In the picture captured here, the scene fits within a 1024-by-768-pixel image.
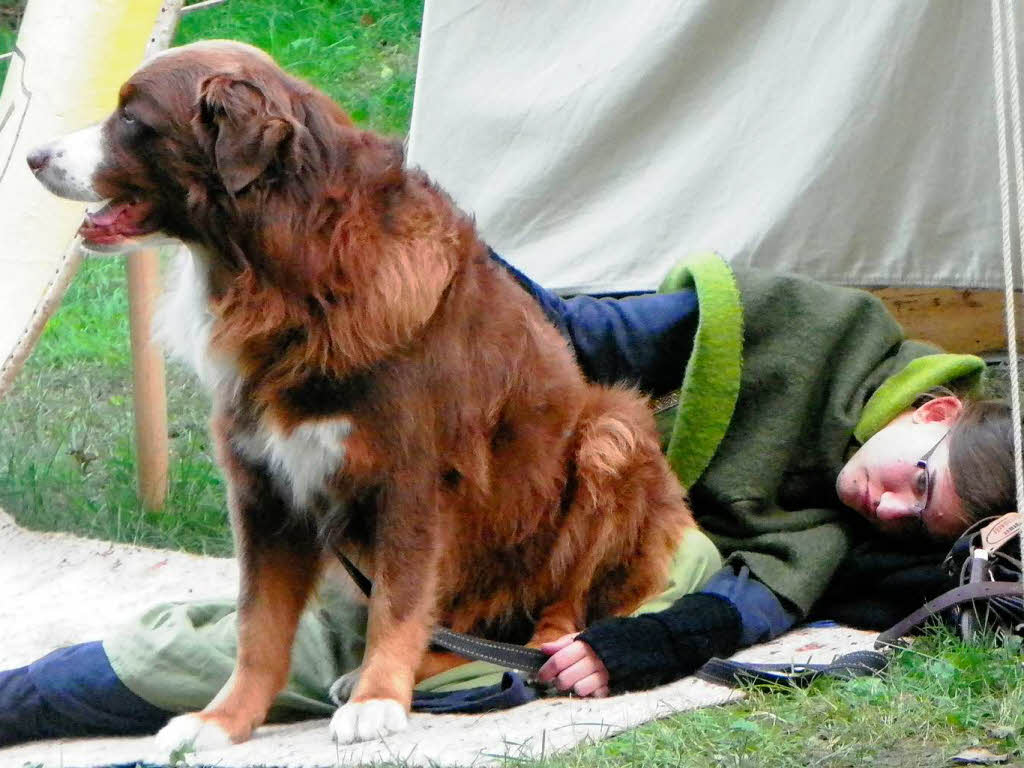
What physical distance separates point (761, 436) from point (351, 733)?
145 centimetres

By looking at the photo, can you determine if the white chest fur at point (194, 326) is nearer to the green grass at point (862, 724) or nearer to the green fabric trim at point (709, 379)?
the green grass at point (862, 724)

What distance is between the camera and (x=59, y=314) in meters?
7.16

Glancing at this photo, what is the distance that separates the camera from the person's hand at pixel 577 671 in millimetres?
3166

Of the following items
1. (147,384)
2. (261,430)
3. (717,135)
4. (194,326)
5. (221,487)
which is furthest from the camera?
(221,487)

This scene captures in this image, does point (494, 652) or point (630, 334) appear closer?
point (494, 652)

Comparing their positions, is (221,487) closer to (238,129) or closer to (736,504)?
(736,504)

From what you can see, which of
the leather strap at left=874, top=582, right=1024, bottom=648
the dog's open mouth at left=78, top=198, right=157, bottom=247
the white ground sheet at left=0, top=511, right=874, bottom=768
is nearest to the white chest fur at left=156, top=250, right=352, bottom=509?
the dog's open mouth at left=78, top=198, right=157, bottom=247

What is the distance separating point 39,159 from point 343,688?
132 cm

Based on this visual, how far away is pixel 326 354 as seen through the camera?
3.00 meters

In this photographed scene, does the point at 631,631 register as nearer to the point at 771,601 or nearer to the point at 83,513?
the point at 771,601

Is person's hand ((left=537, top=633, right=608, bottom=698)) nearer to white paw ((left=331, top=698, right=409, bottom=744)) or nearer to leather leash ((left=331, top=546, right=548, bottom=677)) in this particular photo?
leather leash ((left=331, top=546, right=548, bottom=677))

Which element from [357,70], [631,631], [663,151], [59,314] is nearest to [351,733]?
[631,631]

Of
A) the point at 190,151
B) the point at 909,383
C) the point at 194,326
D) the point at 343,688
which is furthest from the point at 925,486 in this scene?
the point at 190,151

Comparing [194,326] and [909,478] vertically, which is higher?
[194,326]
